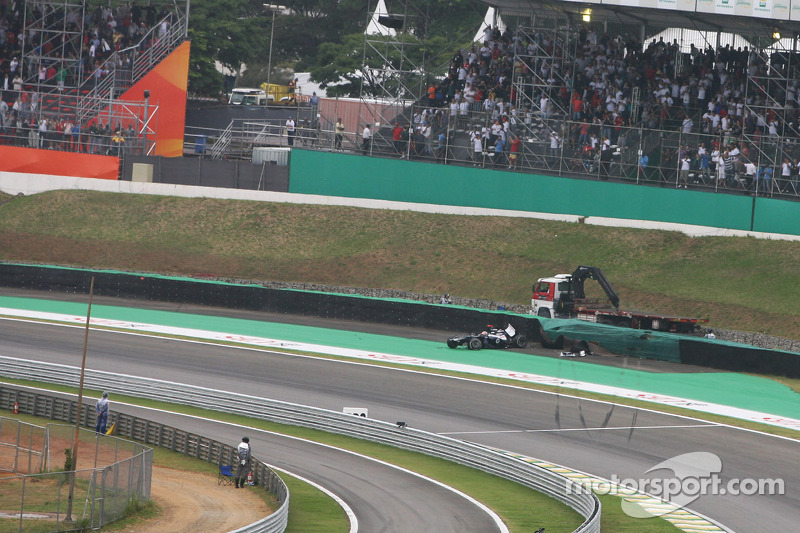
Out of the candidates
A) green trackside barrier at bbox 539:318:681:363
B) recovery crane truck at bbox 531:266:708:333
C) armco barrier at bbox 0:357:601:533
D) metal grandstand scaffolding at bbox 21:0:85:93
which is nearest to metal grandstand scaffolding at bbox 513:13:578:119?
recovery crane truck at bbox 531:266:708:333

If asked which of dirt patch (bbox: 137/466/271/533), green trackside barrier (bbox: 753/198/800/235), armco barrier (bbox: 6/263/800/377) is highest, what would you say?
green trackside barrier (bbox: 753/198/800/235)

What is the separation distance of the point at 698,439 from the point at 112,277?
78.5ft

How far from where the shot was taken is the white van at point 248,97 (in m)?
66.5

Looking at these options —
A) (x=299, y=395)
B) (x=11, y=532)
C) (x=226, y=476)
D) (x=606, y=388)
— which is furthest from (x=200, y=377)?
(x=11, y=532)

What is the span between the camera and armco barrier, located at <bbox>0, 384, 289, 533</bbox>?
19070 millimetres

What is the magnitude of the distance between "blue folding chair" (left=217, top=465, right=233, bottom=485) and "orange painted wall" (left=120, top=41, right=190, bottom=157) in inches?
1300

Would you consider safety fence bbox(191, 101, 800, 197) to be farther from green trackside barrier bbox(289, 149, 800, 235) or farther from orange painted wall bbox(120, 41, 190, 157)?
orange painted wall bbox(120, 41, 190, 157)

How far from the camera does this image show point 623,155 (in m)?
41.5

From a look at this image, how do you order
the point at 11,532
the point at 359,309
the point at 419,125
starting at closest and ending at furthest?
1. the point at 11,532
2. the point at 359,309
3. the point at 419,125

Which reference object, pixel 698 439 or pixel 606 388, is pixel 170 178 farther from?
pixel 698 439

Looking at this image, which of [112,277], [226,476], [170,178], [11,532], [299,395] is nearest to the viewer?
[11,532]

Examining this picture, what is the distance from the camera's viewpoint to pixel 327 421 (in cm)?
2647

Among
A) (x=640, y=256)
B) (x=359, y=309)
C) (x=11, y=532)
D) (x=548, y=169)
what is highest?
(x=548, y=169)

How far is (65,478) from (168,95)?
3731 centimetres
